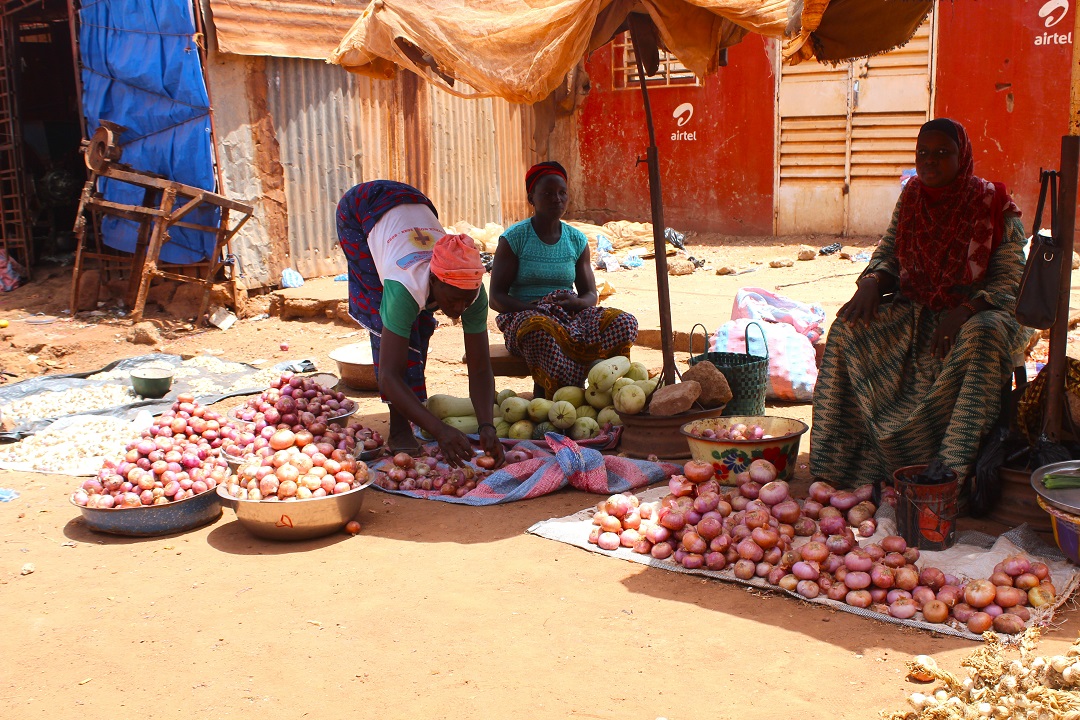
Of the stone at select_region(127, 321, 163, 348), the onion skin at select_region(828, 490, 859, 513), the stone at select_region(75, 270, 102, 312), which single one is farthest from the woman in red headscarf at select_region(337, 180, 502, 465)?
the stone at select_region(75, 270, 102, 312)

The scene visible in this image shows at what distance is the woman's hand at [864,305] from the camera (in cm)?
401

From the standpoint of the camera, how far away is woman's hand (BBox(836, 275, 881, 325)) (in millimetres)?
4012

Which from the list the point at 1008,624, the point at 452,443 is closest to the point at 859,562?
the point at 1008,624

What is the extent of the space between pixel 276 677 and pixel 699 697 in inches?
49.1

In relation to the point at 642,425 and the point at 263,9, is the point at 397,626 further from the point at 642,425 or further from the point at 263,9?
the point at 263,9

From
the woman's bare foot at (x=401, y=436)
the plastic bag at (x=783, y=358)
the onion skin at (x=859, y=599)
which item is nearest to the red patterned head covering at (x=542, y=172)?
the plastic bag at (x=783, y=358)

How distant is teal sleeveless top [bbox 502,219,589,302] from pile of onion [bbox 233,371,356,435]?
1318 millimetres

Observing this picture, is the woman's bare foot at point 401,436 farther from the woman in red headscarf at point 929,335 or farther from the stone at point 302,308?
the stone at point 302,308

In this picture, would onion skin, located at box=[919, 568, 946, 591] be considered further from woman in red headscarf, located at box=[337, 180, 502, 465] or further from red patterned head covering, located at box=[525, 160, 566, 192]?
red patterned head covering, located at box=[525, 160, 566, 192]

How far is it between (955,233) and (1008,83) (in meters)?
7.85

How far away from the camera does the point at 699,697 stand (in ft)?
8.38

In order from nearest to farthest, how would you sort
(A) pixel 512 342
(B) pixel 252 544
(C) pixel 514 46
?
(B) pixel 252 544 → (C) pixel 514 46 → (A) pixel 512 342

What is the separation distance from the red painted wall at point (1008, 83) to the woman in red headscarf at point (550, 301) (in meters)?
7.10

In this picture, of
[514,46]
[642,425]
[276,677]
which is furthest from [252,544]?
[514,46]
